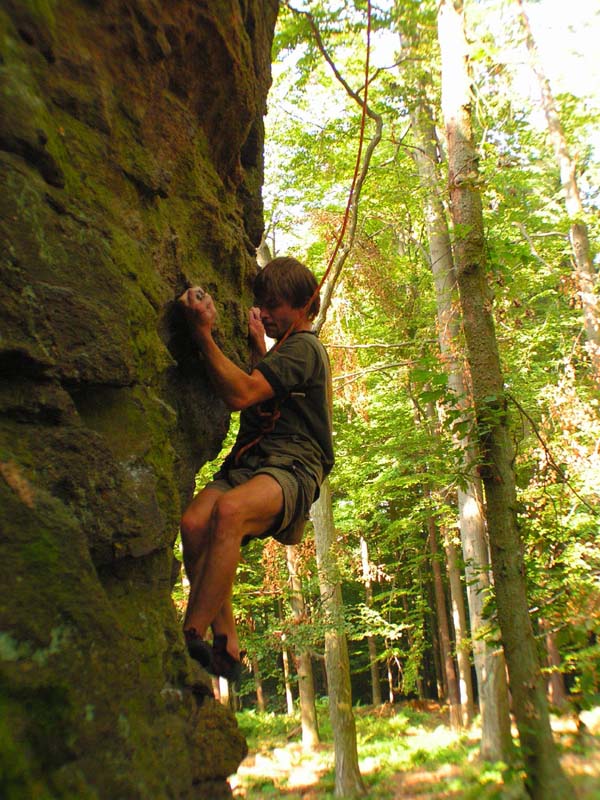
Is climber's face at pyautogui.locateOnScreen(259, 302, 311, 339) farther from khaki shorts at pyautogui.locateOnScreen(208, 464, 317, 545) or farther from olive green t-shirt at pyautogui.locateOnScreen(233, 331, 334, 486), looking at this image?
khaki shorts at pyautogui.locateOnScreen(208, 464, 317, 545)

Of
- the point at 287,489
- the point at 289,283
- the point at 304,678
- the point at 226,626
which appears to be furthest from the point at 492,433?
the point at 304,678

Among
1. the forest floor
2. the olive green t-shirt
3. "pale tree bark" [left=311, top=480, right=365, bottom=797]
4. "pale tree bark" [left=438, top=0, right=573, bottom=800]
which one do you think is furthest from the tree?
the olive green t-shirt

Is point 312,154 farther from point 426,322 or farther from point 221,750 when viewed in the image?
point 221,750

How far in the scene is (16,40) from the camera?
2582mm

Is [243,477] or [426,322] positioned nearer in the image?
[243,477]

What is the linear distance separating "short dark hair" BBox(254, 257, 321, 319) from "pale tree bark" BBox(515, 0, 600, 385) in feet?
31.8

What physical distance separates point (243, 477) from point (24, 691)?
6.41ft

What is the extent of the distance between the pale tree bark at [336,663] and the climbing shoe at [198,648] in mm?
8702

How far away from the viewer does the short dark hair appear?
4.16m

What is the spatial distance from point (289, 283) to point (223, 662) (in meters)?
2.34

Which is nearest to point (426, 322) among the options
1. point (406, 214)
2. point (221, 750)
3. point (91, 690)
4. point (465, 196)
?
point (406, 214)

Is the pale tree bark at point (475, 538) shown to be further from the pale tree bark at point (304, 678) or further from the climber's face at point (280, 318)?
the climber's face at point (280, 318)

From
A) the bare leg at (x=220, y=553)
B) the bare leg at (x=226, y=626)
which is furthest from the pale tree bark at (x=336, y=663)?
the bare leg at (x=220, y=553)

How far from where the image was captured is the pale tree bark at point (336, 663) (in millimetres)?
11461
